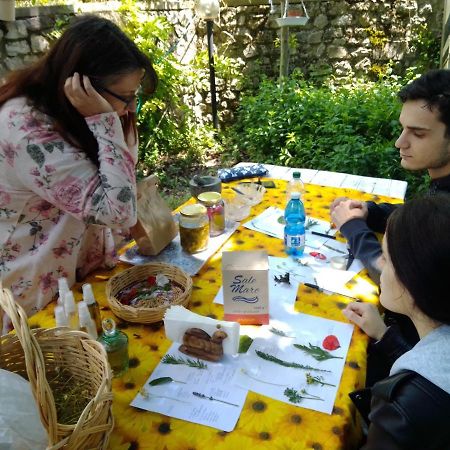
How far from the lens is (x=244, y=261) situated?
1.30 meters

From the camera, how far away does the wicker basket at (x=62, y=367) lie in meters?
0.75

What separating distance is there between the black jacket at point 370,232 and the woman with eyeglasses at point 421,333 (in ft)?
1.92

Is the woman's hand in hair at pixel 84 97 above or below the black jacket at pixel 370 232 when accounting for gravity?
above

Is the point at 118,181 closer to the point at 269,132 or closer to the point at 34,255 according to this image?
the point at 34,255

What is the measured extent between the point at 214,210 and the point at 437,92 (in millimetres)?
1092

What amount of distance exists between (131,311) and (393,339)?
792 millimetres

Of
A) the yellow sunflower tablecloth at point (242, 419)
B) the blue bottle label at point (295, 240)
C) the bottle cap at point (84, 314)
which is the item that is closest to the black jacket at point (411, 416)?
the yellow sunflower tablecloth at point (242, 419)

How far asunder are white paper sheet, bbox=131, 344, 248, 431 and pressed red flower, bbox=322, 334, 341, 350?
10.8 inches

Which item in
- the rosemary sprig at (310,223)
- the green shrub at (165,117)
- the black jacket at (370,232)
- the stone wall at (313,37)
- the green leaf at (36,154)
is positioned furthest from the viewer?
the stone wall at (313,37)

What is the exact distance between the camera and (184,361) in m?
1.21

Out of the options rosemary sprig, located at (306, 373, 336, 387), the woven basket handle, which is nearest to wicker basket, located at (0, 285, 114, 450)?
the woven basket handle

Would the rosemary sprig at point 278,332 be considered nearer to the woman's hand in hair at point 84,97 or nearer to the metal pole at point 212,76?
the woman's hand in hair at point 84,97

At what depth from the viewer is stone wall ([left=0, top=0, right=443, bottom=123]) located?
5.74 m

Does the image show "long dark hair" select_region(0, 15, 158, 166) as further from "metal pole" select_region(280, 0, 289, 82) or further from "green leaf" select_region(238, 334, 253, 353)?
"metal pole" select_region(280, 0, 289, 82)
